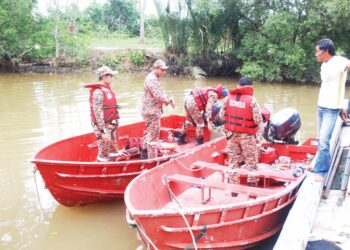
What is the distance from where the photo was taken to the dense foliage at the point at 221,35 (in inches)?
774

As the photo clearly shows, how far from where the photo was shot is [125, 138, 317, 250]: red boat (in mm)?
4375

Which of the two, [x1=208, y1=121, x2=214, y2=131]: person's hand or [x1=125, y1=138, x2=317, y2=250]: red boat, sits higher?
[x1=208, y1=121, x2=214, y2=131]: person's hand

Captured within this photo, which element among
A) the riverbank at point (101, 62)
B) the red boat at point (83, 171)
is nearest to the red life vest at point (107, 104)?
the red boat at point (83, 171)

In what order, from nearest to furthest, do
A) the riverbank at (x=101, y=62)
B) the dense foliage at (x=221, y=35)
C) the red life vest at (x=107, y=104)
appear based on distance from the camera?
the red life vest at (x=107, y=104) → the dense foliage at (x=221, y=35) → the riverbank at (x=101, y=62)

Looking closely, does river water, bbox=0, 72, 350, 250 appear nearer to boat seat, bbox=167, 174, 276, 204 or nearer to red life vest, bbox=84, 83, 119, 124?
boat seat, bbox=167, 174, 276, 204

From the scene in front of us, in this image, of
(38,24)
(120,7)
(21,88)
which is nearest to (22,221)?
(21,88)

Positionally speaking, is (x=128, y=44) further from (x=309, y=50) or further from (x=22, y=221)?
(x=22, y=221)

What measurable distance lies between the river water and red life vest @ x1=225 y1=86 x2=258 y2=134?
2012 mm

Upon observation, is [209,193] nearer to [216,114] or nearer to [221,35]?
[216,114]

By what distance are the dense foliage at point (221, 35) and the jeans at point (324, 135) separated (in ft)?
44.9

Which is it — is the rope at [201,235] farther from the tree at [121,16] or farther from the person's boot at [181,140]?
the tree at [121,16]

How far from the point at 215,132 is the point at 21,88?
12435mm

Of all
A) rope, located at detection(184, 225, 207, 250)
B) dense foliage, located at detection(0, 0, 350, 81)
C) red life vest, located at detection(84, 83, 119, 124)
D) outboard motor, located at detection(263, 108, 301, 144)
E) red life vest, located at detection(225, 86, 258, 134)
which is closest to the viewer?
rope, located at detection(184, 225, 207, 250)

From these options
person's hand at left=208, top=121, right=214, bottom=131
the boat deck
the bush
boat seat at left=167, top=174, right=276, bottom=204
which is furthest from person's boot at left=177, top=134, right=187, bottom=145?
the bush
